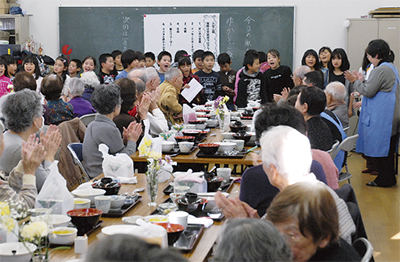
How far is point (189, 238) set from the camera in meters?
1.87

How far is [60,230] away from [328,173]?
1.40 metres

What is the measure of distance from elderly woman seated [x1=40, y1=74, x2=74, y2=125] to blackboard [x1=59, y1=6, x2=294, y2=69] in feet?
14.9

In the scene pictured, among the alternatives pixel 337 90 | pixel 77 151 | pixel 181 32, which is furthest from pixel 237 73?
pixel 77 151

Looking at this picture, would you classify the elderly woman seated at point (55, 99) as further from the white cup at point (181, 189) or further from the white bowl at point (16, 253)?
the white bowl at point (16, 253)

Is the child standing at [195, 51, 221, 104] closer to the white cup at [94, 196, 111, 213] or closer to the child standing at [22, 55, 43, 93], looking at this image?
the child standing at [22, 55, 43, 93]

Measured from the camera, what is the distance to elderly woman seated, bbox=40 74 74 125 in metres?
4.16

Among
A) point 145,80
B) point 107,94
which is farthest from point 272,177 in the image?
point 145,80

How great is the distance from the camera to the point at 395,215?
4.46 m

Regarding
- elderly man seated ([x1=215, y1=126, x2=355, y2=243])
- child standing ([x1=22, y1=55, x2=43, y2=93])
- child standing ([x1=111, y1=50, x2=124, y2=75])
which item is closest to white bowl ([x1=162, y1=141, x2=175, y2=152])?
elderly man seated ([x1=215, y1=126, x2=355, y2=243])

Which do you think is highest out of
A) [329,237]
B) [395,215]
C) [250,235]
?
[250,235]

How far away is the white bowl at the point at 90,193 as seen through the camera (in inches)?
89.4

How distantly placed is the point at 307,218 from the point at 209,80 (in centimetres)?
556

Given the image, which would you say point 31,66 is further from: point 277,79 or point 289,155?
point 289,155

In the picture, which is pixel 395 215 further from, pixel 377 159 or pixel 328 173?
pixel 328 173
